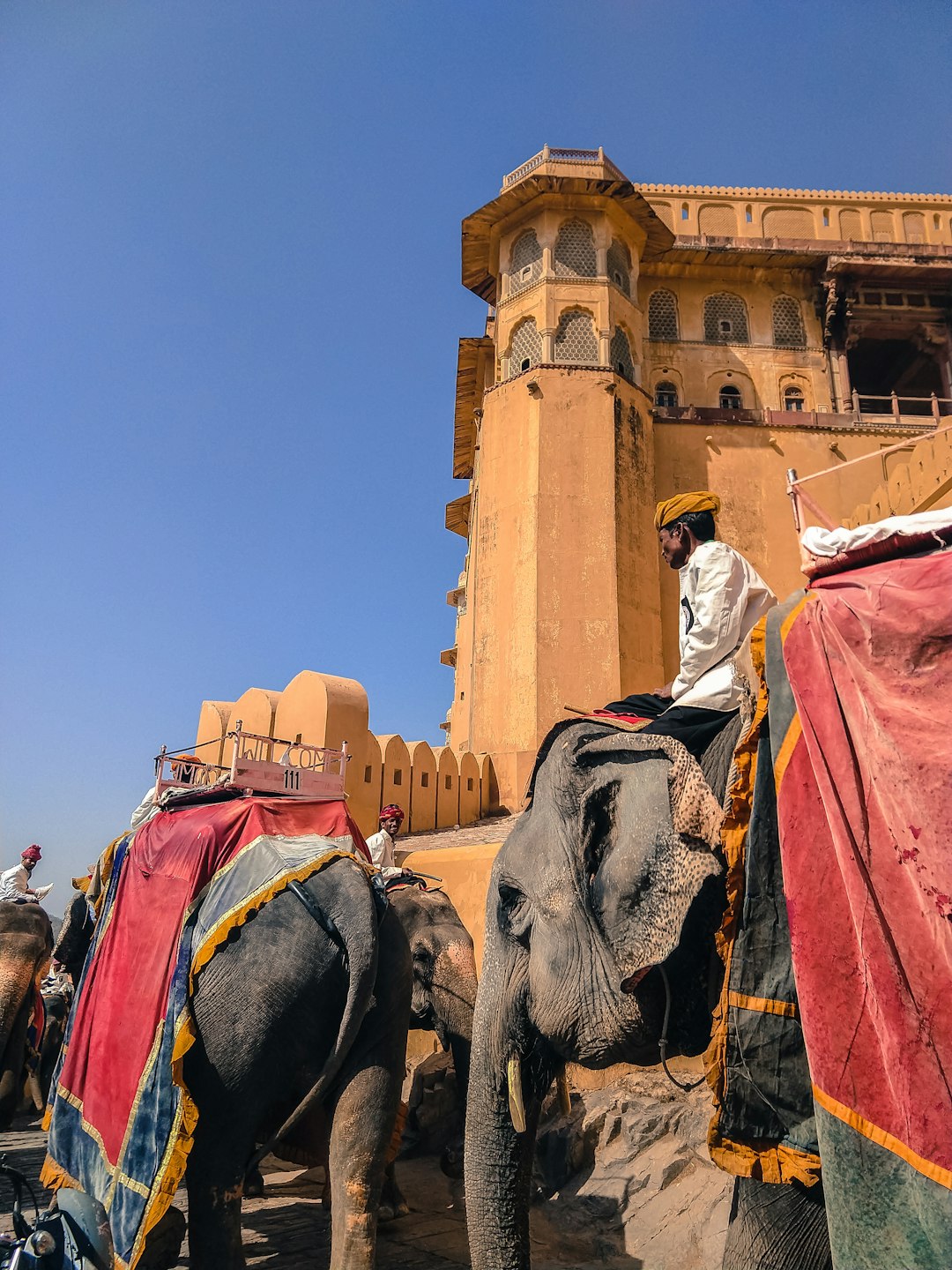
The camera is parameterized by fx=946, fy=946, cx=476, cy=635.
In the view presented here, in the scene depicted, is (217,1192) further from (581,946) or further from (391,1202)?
(581,946)

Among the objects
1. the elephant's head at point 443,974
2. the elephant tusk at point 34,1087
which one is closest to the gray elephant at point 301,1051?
the elephant's head at point 443,974

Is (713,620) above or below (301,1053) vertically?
above

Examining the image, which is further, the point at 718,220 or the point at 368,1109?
the point at 718,220

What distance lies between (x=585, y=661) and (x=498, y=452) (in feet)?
14.9

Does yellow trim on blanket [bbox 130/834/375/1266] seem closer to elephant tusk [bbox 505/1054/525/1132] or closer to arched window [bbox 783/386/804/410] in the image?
elephant tusk [bbox 505/1054/525/1132]

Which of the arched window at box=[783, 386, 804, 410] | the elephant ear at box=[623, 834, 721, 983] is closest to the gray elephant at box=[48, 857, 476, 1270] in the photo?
the elephant ear at box=[623, 834, 721, 983]

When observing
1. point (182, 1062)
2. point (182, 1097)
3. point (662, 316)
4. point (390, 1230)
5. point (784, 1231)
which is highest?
point (662, 316)

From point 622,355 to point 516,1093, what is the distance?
57.4 ft

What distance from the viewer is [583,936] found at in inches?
93.8

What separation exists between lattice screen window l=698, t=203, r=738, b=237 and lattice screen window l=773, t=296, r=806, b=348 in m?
2.15

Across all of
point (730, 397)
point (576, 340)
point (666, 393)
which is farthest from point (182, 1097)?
point (730, 397)

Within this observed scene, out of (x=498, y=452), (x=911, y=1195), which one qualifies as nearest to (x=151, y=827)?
(x=911, y=1195)

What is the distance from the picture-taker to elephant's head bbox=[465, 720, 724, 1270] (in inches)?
89.0

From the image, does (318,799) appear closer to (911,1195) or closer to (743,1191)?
(743,1191)
